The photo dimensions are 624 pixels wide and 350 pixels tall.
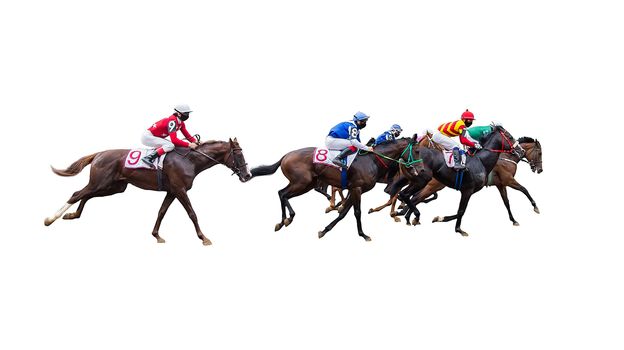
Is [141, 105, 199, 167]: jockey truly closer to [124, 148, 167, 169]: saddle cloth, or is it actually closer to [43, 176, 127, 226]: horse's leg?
[124, 148, 167, 169]: saddle cloth

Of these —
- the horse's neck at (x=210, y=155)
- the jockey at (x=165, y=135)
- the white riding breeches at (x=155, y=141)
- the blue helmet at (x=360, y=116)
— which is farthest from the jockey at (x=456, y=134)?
the white riding breeches at (x=155, y=141)

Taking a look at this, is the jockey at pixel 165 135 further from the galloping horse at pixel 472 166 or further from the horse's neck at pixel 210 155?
the galloping horse at pixel 472 166

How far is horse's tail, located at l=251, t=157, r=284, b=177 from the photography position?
1861 centimetres

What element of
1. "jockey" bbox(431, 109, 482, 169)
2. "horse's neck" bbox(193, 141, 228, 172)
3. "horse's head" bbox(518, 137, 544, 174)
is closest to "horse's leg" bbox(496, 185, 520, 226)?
"horse's head" bbox(518, 137, 544, 174)

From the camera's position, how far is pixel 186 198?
663 inches

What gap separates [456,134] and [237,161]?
5216 millimetres

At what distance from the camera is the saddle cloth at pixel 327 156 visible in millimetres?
17703

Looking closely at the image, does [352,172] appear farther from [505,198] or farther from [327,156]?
[505,198]

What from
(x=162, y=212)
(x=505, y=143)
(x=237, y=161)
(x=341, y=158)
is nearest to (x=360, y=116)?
(x=341, y=158)

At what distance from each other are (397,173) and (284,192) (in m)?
2.97

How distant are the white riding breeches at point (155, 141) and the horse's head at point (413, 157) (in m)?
4.97

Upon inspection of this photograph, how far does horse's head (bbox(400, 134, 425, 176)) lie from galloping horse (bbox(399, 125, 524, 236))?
61 cm

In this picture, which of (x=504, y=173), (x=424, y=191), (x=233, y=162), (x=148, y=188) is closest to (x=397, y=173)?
(x=424, y=191)

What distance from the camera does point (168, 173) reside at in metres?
16.9
